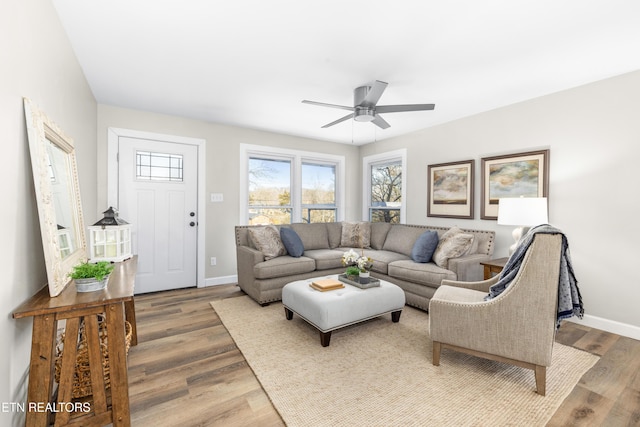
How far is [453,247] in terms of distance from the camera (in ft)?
10.6

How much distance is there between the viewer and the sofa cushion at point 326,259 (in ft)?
12.7

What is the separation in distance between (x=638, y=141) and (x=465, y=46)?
189cm

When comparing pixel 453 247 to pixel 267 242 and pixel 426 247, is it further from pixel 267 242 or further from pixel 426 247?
pixel 267 242

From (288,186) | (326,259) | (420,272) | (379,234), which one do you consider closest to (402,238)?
(379,234)

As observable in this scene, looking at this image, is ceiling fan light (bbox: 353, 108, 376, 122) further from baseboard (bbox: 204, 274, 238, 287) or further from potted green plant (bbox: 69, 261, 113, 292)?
baseboard (bbox: 204, 274, 238, 287)

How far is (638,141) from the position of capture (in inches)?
101

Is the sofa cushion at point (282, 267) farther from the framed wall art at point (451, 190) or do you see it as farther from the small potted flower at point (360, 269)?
the framed wall art at point (451, 190)

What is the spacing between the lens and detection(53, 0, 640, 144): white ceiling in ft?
5.91

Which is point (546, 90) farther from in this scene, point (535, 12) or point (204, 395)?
point (204, 395)

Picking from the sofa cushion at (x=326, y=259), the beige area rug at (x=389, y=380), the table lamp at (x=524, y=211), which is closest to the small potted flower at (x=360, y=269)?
the beige area rug at (x=389, y=380)

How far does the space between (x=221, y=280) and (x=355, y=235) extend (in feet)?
7.26

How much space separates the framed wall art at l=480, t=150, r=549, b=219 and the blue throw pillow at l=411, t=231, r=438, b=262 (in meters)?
0.77

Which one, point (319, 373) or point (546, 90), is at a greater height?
point (546, 90)

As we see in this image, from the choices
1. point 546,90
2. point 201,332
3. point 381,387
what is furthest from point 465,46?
point 201,332
